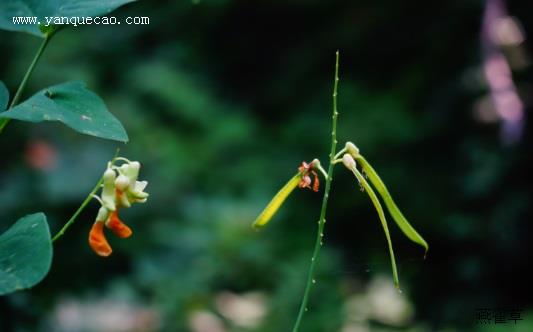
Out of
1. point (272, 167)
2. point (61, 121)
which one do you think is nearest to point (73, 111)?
point (61, 121)

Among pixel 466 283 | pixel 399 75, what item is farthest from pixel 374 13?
pixel 466 283

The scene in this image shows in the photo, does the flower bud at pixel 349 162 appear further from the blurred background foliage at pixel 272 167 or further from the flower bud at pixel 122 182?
the blurred background foliage at pixel 272 167

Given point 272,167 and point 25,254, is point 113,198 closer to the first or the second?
point 25,254

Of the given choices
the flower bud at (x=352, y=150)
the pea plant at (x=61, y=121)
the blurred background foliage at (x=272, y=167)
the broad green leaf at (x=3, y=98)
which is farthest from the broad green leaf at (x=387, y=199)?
the blurred background foliage at (x=272, y=167)

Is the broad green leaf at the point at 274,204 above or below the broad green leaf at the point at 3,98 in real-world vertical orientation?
below

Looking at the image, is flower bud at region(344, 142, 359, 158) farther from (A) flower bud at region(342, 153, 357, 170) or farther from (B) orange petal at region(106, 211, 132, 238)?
(B) orange petal at region(106, 211, 132, 238)

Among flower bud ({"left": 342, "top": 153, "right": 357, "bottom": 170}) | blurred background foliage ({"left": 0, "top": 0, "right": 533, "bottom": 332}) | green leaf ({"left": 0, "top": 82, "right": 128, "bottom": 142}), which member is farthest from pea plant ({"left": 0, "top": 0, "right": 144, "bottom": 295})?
blurred background foliage ({"left": 0, "top": 0, "right": 533, "bottom": 332})
